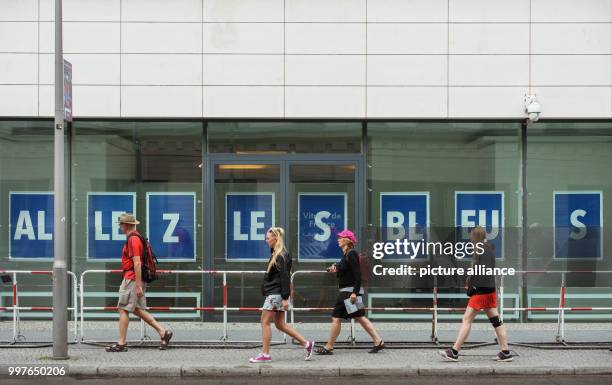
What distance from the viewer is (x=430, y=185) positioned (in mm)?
15398

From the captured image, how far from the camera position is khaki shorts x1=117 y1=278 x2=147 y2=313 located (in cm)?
1182

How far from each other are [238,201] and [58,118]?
191 inches

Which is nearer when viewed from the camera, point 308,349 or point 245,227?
point 308,349
